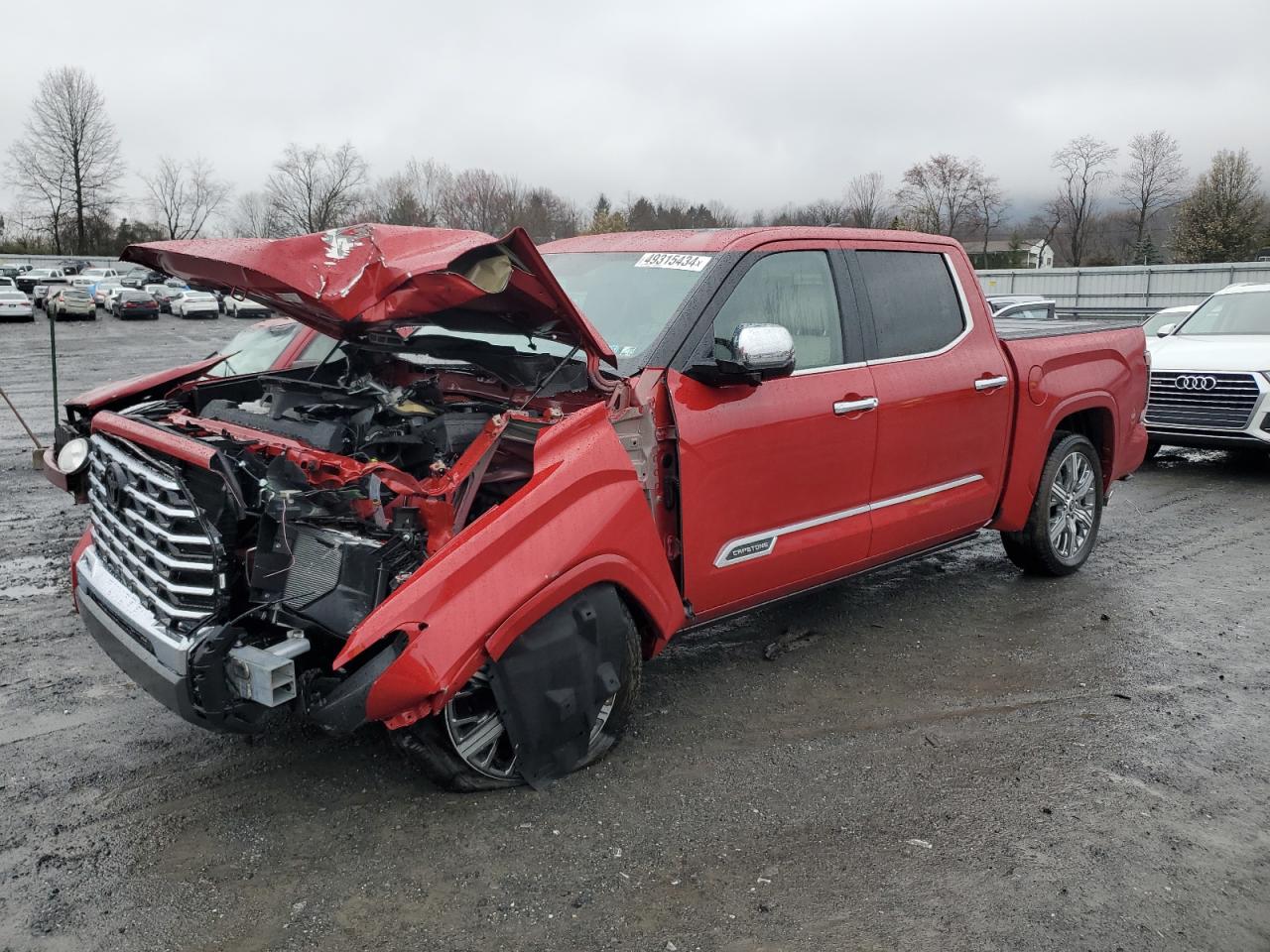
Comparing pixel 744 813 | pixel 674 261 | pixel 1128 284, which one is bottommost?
pixel 744 813

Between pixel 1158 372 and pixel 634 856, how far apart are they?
27.0ft

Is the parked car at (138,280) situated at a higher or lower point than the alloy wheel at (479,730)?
higher

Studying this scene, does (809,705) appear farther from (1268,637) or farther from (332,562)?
(1268,637)

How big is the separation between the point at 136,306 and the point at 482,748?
43670mm

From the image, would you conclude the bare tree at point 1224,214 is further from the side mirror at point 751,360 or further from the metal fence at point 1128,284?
the side mirror at point 751,360

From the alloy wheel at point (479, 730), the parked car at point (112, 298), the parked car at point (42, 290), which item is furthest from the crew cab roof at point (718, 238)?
the parked car at point (42, 290)

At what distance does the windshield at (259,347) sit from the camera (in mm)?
7144

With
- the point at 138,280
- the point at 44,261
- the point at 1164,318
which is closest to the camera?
the point at 1164,318

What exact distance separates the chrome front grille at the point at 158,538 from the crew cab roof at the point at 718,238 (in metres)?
2.25

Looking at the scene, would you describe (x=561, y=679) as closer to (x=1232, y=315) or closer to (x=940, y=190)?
(x=1232, y=315)

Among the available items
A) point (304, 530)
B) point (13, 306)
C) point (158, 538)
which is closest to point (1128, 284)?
point (304, 530)

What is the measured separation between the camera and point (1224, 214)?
46.6 meters

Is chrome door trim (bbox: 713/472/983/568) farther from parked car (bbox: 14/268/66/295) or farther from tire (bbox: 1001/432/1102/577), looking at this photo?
parked car (bbox: 14/268/66/295)

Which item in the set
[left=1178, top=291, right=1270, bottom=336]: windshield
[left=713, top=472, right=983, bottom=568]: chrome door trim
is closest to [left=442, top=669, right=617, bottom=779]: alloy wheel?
[left=713, top=472, right=983, bottom=568]: chrome door trim
